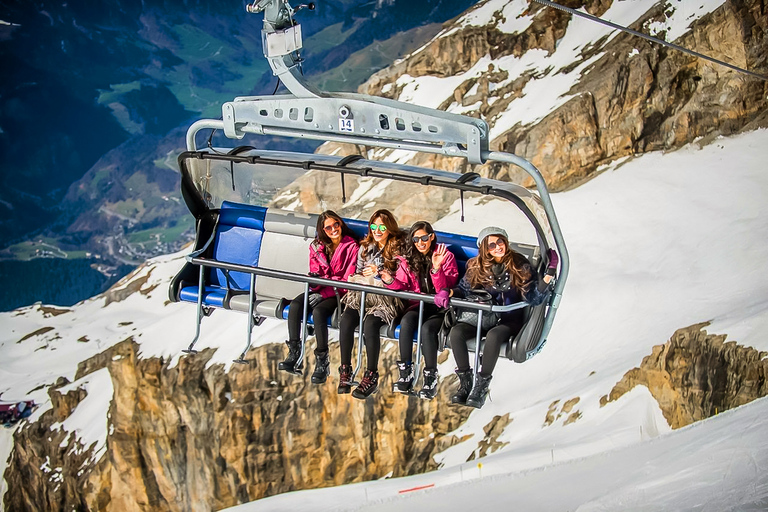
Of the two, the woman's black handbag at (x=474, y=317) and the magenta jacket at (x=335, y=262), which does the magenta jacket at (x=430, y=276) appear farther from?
the magenta jacket at (x=335, y=262)

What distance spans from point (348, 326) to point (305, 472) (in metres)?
12.2

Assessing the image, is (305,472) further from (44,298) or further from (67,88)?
(67,88)

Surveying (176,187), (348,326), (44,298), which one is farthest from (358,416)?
(176,187)

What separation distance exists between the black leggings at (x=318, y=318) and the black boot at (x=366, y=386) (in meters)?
0.42

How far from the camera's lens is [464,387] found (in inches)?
229

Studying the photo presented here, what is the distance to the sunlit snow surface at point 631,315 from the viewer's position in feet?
31.1

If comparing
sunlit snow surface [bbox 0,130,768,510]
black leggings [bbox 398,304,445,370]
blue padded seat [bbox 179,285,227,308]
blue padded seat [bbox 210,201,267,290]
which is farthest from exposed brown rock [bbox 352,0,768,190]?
black leggings [bbox 398,304,445,370]

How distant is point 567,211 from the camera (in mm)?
16297

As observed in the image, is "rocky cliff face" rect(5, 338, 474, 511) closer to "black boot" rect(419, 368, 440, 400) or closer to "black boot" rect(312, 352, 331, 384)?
"black boot" rect(312, 352, 331, 384)

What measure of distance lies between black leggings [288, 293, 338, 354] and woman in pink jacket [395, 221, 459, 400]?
0.59 m

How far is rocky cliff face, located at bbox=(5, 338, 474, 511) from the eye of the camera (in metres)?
15.3

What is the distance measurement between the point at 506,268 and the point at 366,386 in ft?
4.24

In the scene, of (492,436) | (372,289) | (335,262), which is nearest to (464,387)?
(372,289)

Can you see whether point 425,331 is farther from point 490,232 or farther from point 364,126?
point 364,126
